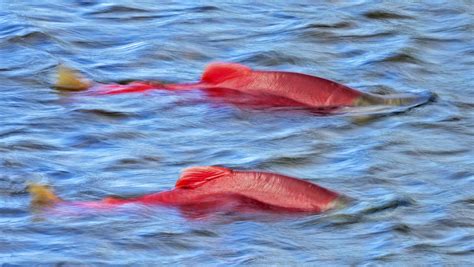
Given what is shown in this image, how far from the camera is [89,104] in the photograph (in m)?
9.38

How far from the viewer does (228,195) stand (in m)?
7.51

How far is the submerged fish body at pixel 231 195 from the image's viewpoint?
24.6ft

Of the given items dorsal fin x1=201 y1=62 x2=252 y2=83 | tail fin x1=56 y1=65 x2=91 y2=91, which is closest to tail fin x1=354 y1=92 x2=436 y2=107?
dorsal fin x1=201 y1=62 x2=252 y2=83

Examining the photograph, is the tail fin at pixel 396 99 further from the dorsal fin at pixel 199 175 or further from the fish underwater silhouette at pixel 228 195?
the dorsal fin at pixel 199 175

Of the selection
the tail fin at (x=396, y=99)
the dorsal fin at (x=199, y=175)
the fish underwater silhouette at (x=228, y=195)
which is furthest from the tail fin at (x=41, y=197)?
the tail fin at (x=396, y=99)

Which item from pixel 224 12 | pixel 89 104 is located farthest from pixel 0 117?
pixel 224 12

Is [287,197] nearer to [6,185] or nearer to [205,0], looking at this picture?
[6,185]

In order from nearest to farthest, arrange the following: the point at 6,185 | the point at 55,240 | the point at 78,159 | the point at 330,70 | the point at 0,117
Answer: the point at 55,240 → the point at 6,185 → the point at 78,159 → the point at 0,117 → the point at 330,70

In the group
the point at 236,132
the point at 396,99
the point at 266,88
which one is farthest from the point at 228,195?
the point at 396,99

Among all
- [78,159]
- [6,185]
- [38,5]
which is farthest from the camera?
[38,5]

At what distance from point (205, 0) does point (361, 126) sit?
3148 mm

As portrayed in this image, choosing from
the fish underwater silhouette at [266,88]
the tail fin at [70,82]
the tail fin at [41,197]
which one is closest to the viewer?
the tail fin at [41,197]

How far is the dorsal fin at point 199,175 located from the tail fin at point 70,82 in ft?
7.02

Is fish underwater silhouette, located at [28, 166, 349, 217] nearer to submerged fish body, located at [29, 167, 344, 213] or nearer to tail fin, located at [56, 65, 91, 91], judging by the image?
submerged fish body, located at [29, 167, 344, 213]
